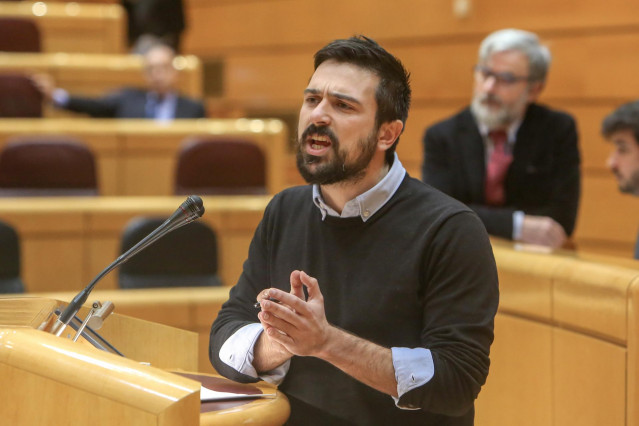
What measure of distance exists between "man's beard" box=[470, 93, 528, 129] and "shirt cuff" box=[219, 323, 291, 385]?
34.7 inches

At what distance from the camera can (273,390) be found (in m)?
0.98

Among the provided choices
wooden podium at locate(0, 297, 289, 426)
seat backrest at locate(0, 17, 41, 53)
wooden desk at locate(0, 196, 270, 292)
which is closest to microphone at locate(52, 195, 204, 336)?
wooden podium at locate(0, 297, 289, 426)

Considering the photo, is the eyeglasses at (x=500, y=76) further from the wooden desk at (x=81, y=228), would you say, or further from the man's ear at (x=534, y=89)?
the wooden desk at (x=81, y=228)

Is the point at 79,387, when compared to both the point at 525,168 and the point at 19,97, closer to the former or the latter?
the point at 525,168

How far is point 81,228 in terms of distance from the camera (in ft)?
7.98

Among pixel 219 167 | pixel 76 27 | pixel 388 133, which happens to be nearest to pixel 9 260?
pixel 219 167

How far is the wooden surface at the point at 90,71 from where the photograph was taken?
→ 137 inches

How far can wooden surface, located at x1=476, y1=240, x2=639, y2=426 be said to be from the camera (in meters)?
1.25

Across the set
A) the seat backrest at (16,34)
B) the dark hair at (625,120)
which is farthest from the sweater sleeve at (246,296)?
the seat backrest at (16,34)

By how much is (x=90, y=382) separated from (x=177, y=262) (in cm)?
158

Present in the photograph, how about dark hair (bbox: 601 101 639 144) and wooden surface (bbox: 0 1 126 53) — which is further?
wooden surface (bbox: 0 1 126 53)

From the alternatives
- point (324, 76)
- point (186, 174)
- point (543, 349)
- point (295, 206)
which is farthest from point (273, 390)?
point (186, 174)

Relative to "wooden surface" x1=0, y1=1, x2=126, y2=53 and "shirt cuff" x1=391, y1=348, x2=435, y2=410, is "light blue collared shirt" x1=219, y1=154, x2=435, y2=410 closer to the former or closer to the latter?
"shirt cuff" x1=391, y1=348, x2=435, y2=410

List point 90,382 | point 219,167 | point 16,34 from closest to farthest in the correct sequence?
point 90,382, point 219,167, point 16,34
